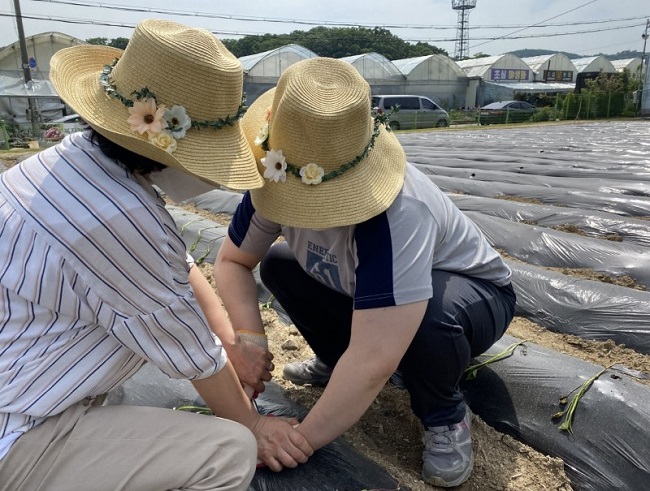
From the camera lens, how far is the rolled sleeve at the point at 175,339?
898 mm

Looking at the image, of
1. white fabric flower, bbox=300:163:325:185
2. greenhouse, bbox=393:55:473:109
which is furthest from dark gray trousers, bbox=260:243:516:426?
greenhouse, bbox=393:55:473:109

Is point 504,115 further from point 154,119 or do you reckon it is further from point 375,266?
point 154,119

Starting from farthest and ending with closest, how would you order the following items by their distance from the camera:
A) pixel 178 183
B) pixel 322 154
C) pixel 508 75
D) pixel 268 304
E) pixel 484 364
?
pixel 508 75
pixel 268 304
pixel 484 364
pixel 322 154
pixel 178 183

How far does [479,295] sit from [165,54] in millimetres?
901

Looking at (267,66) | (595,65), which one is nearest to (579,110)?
(267,66)

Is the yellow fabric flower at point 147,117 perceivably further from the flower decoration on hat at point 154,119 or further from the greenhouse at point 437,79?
the greenhouse at point 437,79

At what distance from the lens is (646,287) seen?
225cm

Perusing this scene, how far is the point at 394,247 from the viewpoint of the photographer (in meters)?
1.09

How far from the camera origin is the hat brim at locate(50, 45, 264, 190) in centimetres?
88

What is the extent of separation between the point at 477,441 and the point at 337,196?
804 millimetres

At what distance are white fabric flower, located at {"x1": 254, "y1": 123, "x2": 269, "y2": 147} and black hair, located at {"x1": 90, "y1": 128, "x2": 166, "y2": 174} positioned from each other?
0.27m

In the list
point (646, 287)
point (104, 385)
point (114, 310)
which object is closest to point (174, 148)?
point (114, 310)

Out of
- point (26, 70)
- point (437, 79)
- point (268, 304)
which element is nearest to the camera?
point (268, 304)

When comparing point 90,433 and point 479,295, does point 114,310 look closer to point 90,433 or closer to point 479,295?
point 90,433
